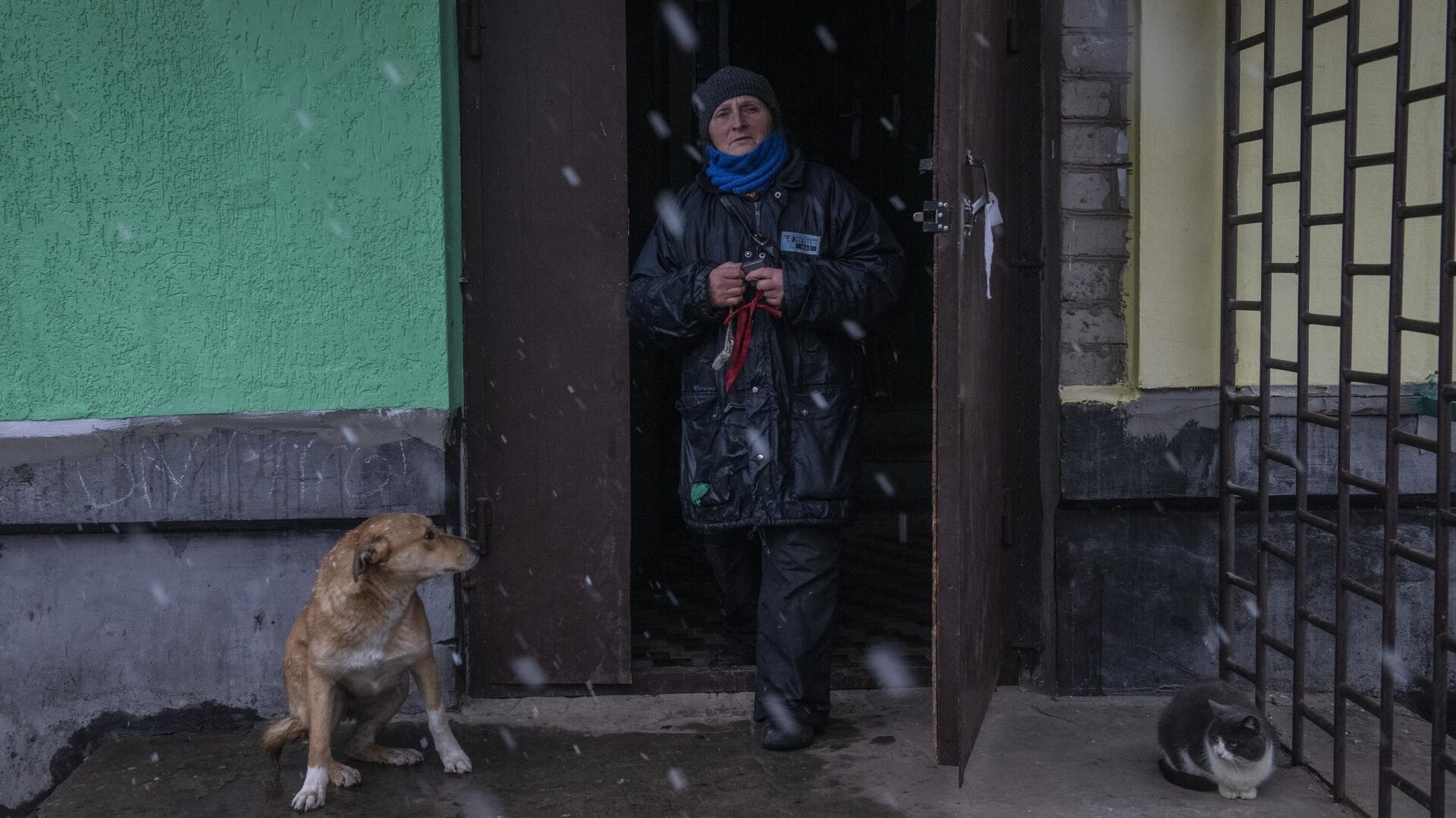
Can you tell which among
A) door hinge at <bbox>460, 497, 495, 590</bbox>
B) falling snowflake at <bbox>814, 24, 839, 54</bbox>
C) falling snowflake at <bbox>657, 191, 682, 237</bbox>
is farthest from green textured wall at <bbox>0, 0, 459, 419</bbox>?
falling snowflake at <bbox>814, 24, 839, 54</bbox>

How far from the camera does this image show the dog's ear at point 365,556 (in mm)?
3672

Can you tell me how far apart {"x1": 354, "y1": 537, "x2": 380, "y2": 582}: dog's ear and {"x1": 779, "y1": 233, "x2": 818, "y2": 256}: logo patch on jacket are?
1.59m

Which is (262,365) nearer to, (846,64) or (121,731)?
(121,731)

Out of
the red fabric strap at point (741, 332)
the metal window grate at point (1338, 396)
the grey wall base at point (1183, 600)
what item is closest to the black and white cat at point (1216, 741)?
the metal window grate at point (1338, 396)

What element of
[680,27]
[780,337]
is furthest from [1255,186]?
[680,27]

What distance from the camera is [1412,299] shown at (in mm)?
4484

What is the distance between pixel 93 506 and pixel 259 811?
51.1 inches

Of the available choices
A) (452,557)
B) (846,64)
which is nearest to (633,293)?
(452,557)

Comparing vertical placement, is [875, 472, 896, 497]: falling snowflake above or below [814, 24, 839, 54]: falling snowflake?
below

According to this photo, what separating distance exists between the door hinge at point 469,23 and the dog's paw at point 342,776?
2.35 metres

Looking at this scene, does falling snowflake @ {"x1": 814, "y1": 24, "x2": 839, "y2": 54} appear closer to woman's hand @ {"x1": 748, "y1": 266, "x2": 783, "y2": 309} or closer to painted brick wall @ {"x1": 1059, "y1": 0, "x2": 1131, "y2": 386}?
painted brick wall @ {"x1": 1059, "y1": 0, "x2": 1131, "y2": 386}

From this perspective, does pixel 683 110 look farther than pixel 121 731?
Yes

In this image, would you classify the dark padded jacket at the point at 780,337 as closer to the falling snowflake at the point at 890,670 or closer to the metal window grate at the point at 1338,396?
the falling snowflake at the point at 890,670

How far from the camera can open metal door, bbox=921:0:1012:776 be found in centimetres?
353
